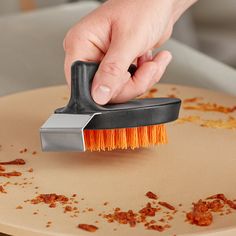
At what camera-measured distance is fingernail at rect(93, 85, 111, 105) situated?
867 mm

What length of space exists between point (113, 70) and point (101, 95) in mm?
40

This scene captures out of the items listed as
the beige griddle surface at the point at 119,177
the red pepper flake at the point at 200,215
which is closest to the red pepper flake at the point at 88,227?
the beige griddle surface at the point at 119,177

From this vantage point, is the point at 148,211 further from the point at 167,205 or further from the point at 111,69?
the point at 111,69

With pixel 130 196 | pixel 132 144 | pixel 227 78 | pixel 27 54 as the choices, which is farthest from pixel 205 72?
pixel 130 196

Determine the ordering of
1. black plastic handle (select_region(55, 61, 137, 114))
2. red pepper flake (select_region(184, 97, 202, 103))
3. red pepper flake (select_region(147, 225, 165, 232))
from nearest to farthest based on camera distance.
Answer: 1. red pepper flake (select_region(147, 225, 165, 232))
2. black plastic handle (select_region(55, 61, 137, 114))
3. red pepper flake (select_region(184, 97, 202, 103))

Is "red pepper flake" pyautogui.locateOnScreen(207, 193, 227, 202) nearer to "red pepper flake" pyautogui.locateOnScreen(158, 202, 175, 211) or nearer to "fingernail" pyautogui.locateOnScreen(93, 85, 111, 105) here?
"red pepper flake" pyautogui.locateOnScreen(158, 202, 175, 211)

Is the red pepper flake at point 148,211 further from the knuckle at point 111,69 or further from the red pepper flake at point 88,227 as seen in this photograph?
the knuckle at point 111,69

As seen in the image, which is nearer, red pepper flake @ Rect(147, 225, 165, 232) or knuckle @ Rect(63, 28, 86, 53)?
red pepper flake @ Rect(147, 225, 165, 232)

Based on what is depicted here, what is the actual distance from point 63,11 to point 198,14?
360 mm

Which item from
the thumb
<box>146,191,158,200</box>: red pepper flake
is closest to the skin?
the thumb

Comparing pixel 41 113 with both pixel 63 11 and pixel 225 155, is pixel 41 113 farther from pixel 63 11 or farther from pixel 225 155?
pixel 63 11

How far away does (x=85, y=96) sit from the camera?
860 millimetres

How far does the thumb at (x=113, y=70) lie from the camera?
Result: 0.87 meters

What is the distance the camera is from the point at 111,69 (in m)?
0.88
